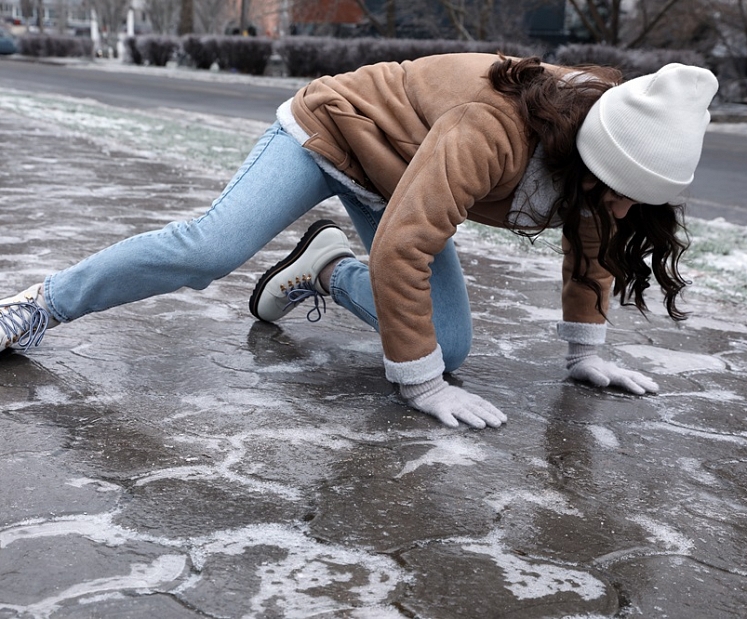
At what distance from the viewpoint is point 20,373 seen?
285 cm

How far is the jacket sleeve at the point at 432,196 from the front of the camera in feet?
7.93

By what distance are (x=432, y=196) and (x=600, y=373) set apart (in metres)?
0.95

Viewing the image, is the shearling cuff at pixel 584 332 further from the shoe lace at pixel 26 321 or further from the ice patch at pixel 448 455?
the shoe lace at pixel 26 321

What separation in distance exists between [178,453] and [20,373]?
74 cm

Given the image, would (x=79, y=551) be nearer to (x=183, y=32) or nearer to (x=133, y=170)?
(x=133, y=170)

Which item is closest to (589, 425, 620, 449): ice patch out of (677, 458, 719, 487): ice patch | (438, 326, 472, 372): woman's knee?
(677, 458, 719, 487): ice patch

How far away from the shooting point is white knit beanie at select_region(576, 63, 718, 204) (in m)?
2.32

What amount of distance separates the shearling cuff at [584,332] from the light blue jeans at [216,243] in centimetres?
36

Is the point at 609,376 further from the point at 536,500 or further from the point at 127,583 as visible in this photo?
the point at 127,583

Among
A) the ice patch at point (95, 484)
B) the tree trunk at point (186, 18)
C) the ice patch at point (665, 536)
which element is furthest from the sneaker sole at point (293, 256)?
the tree trunk at point (186, 18)

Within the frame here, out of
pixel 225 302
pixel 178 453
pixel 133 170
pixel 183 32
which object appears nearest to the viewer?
pixel 178 453

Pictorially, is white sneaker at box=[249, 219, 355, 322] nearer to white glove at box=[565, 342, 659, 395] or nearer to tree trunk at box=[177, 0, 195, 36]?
white glove at box=[565, 342, 659, 395]

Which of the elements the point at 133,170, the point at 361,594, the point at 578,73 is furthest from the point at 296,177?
the point at 133,170

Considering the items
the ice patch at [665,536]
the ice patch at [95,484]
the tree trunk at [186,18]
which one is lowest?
the ice patch at [665,536]
